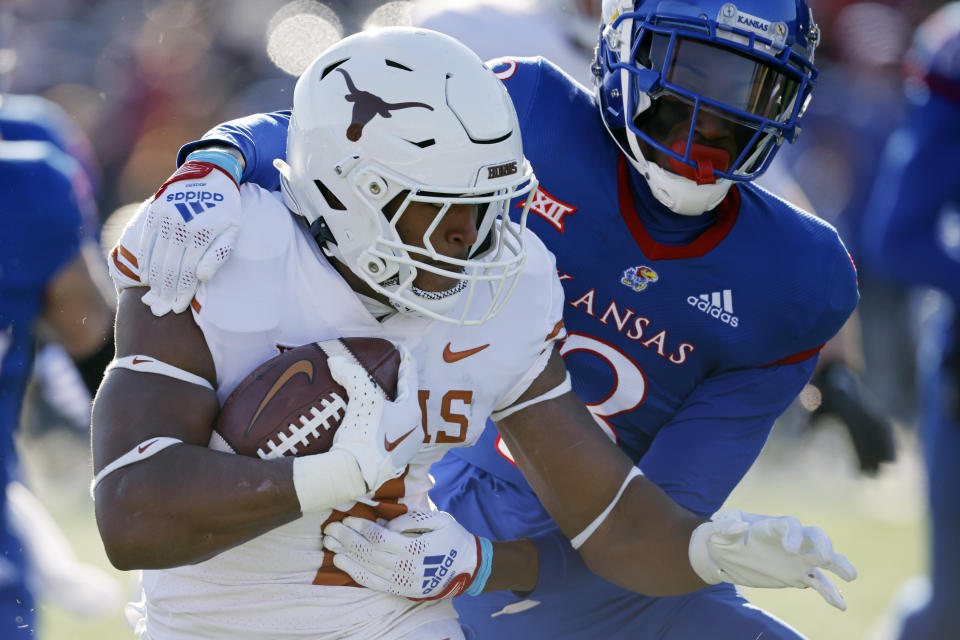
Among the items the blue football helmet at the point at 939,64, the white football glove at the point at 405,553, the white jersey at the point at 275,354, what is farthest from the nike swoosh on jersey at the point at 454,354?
the blue football helmet at the point at 939,64

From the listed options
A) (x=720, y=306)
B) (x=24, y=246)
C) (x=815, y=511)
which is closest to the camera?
(x=720, y=306)

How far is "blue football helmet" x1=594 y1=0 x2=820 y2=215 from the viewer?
9.63 ft

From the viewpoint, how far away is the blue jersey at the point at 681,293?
3088mm

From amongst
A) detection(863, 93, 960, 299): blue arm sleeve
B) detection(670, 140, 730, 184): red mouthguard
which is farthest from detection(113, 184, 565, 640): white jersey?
detection(863, 93, 960, 299): blue arm sleeve

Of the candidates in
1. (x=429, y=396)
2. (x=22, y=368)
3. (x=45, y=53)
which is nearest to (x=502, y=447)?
(x=429, y=396)

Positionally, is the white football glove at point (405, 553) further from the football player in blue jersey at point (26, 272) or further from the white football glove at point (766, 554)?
the football player in blue jersey at point (26, 272)

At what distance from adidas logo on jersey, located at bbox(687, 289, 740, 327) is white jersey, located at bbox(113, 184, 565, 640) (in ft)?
2.26

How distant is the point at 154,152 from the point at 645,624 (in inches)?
258

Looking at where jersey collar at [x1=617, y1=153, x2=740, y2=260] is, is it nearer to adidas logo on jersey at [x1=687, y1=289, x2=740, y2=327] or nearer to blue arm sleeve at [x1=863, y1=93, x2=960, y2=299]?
adidas logo on jersey at [x1=687, y1=289, x2=740, y2=327]

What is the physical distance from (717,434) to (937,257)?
71.2 inches

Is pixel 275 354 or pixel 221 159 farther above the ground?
pixel 221 159

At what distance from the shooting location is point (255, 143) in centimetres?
270

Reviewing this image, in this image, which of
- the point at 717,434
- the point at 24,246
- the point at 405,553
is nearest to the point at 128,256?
the point at 405,553

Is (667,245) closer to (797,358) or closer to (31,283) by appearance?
(797,358)
